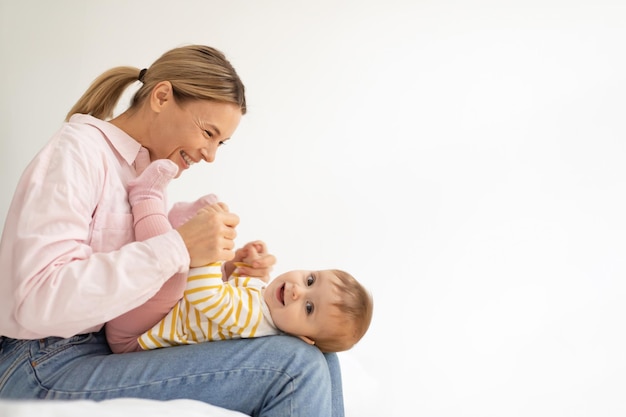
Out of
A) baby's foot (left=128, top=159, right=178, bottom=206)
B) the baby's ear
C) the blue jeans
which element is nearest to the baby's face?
the baby's ear

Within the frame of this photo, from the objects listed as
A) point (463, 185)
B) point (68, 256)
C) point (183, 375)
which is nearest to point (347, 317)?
point (183, 375)

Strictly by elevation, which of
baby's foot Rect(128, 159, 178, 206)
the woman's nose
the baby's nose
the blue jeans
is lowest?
the blue jeans

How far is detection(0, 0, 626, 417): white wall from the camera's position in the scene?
2711 mm

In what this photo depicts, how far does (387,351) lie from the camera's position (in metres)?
2.78

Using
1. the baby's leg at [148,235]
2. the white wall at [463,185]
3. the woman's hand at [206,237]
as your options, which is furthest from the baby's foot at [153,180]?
the white wall at [463,185]

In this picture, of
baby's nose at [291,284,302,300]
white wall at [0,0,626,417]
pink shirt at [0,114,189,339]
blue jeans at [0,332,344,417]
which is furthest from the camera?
white wall at [0,0,626,417]

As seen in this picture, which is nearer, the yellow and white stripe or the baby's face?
the yellow and white stripe

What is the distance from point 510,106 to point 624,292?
36.2 inches

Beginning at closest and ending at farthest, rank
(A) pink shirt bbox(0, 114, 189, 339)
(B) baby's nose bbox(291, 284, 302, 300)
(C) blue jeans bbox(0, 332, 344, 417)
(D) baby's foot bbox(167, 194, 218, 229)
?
(A) pink shirt bbox(0, 114, 189, 339), (C) blue jeans bbox(0, 332, 344, 417), (B) baby's nose bbox(291, 284, 302, 300), (D) baby's foot bbox(167, 194, 218, 229)

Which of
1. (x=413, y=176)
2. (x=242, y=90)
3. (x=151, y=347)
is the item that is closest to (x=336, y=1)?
(x=413, y=176)

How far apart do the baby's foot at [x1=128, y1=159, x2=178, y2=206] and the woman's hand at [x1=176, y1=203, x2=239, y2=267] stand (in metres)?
0.15

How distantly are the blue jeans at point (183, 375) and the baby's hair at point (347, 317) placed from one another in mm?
147

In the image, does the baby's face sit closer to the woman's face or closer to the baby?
the baby

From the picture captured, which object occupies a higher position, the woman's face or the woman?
the woman's face
